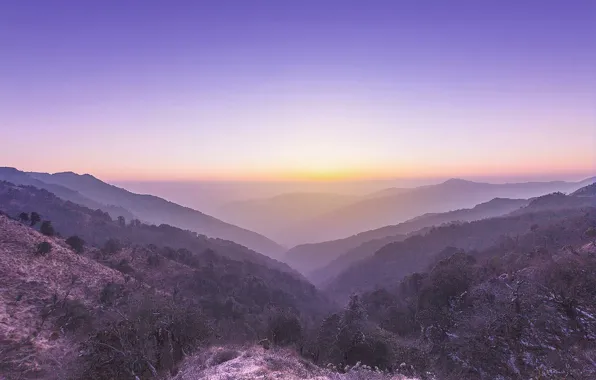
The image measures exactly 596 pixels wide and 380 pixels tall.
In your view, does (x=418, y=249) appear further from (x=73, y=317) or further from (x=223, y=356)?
(x=223, y=356)

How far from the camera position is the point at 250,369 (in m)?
16.2

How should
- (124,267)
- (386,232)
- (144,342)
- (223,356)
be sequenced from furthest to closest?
1. (386,232)
2. (124,267)
3. (144,342)
4. (223,356)

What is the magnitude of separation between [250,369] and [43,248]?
39364mm

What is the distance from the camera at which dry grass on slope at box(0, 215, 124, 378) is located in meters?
25.0

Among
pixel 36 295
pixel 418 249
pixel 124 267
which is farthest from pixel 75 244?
pixel 418 249

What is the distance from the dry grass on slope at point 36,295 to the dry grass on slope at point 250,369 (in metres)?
11.3

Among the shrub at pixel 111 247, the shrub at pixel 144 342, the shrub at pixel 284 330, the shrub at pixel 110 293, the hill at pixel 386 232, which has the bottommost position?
→ the hill at pixel 386 232

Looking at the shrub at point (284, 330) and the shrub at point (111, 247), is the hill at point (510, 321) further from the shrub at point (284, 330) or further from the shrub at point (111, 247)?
the shrub at point (111, 247)

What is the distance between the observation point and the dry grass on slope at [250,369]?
15.8 m

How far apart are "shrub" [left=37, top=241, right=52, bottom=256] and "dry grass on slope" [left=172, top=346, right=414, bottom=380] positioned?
33.2 metres

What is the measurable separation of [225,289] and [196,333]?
44.0 metres

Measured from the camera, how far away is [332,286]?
4614 inches

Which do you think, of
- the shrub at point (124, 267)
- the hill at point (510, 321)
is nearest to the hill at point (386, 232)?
the shrub at point (124, 267)

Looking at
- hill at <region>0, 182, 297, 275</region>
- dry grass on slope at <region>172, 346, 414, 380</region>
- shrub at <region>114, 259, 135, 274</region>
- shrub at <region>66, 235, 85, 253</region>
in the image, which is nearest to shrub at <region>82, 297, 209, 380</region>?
dry grass on slope at <region>172, 346, 414, 380</region>
